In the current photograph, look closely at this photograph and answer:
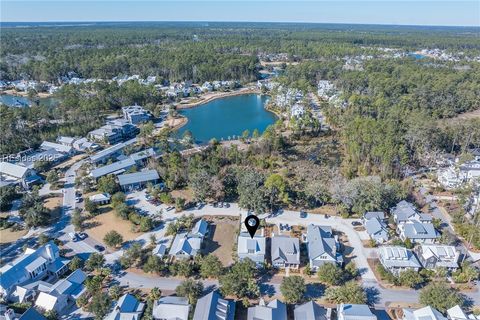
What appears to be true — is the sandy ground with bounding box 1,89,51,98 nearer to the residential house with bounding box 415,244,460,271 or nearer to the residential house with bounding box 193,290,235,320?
the residential house with bounding box 193,290,235,320

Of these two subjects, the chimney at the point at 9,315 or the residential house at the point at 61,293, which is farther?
the residential house at the point at 61,293

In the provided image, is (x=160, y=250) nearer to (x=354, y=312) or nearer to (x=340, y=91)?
(x=354, y=312)

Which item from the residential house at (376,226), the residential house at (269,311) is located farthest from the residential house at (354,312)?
the residential house at (376,226)

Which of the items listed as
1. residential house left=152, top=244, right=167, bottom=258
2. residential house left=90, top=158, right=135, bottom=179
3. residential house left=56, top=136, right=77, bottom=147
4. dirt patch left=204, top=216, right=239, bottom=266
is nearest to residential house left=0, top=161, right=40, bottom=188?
residential house left=90, top=158, right=135, bottom=179

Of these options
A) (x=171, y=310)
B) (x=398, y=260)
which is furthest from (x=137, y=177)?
(x=398, y=260)

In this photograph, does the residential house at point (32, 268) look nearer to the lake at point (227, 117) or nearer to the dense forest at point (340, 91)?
the dense forest at point (340, 91)

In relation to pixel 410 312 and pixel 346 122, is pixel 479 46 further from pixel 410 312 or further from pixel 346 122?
pixel 410 312
